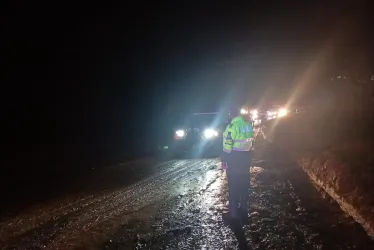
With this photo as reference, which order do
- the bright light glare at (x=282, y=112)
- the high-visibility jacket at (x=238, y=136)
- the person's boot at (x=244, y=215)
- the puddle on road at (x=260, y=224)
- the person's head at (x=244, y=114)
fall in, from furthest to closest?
the bright light glare at (x=282, y=112), the person's head at (x=244, y=114), the high-visibility jacket at (x=238, y=136), the person's boot at (x=244, y=215), the puddle on road at (x=260, y=224)

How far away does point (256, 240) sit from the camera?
18.9 feet

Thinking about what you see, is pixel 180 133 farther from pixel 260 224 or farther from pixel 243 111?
pixel 260 224

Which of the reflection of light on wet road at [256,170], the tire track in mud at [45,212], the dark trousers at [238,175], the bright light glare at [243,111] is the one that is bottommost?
the tire track in mud at [45,212]

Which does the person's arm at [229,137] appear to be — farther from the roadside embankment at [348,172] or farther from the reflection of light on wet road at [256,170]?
the reflection of light on wet road at [256,170]

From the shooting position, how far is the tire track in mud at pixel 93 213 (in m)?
6.20

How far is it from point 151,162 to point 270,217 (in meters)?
9.27

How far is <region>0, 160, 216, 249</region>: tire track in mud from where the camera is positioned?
620 centimetres

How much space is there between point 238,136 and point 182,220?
1868 mm

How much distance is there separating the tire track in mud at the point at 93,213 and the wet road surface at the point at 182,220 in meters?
0.02

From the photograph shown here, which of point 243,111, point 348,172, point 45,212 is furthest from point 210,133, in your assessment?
point 45,212

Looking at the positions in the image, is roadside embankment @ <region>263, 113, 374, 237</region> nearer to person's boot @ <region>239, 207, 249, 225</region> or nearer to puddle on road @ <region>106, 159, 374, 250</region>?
puddle on road @ <region>106, 159, 374, 250</region>

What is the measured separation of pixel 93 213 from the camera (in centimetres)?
775

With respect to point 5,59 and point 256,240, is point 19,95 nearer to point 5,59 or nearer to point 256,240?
point 5,59

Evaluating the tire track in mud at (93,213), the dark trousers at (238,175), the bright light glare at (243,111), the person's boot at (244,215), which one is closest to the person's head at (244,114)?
the bright light glare at (243,111)
